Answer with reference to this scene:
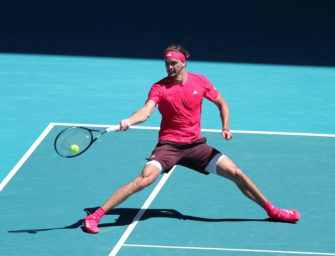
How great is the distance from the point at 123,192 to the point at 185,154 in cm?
81

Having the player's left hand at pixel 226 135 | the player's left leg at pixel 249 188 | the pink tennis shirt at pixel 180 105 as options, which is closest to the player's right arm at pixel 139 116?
the pink tennis shirt at pixel 180 105

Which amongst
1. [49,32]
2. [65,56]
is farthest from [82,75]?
[49,32]

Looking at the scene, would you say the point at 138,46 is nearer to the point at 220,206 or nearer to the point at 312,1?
the point at 312,1

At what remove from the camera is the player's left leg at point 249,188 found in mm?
10102

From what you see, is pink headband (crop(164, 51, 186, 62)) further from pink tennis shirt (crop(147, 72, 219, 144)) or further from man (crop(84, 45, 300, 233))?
pink tennis shirt (crop(147, 72, 219, 144))

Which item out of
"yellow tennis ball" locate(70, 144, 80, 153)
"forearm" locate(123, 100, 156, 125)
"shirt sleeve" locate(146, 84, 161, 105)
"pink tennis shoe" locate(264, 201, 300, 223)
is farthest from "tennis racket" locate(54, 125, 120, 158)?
"pink tennis shoe" locate(264, 201, 300, 223)

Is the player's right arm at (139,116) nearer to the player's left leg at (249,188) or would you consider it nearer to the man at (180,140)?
the man at (180,140)

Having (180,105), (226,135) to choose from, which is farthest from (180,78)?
(226,135)

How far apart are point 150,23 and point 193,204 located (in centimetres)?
851

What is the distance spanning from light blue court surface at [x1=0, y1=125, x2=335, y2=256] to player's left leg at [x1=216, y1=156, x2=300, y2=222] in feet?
0.34

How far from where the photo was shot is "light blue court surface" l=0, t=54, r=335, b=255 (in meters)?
9.92

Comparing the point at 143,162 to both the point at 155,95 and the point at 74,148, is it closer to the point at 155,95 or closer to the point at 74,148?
the point at 155,95

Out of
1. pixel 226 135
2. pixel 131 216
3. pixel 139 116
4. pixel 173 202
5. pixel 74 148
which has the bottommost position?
pixel 74 148

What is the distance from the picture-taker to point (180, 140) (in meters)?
10.2
